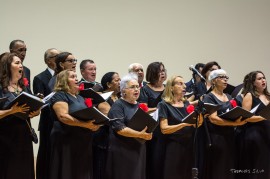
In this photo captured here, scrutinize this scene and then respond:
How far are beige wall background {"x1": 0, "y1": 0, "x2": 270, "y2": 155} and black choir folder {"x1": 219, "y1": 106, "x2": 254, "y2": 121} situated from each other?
2925 millimetres

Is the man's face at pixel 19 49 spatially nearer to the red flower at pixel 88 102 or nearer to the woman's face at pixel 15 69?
the woman's face at pixel 15 69

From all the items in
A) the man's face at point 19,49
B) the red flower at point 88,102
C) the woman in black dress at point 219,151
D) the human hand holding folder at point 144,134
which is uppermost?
the man's face at point 19,49

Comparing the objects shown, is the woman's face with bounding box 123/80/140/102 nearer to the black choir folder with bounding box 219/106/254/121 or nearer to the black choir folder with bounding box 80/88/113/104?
the black choir folder with bounding box 80/88/113/104

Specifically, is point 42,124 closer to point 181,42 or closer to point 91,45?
point 91,45

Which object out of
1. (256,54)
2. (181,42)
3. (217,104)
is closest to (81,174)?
(217,104)

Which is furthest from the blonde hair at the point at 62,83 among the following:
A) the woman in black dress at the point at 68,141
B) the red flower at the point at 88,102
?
the red flower at the point at 88,102

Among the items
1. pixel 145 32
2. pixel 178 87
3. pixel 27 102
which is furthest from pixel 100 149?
pixel 145 32

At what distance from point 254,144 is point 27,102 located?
2.70 m

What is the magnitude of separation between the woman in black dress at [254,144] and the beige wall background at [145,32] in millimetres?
2733

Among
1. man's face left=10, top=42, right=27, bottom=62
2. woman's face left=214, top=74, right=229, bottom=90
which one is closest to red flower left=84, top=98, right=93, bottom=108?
man's face left=10, top=42, right=27, bottom=62

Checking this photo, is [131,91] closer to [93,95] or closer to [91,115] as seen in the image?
[93,95]

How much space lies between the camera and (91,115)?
176 inches

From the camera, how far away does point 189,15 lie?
8.50 metres

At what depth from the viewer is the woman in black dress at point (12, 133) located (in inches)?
170
